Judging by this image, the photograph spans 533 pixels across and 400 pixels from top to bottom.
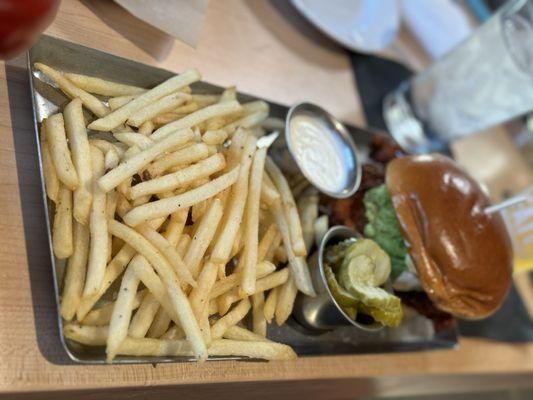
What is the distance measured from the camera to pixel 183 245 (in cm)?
154

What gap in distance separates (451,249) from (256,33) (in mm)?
→ 1307

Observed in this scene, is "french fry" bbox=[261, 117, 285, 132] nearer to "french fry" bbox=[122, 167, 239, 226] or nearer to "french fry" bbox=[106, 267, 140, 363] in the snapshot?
"french fry" bbox=[122, 167, 239, 226]

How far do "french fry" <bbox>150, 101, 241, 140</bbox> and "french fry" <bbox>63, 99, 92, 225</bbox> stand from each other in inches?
8.1

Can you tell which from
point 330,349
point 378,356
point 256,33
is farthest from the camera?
point 256,33

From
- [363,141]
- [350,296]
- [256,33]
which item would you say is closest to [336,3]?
[256,33]

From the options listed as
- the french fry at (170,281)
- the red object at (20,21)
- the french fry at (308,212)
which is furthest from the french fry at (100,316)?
the french fry at (308,212)

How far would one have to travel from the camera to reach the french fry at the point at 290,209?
5.74 ft

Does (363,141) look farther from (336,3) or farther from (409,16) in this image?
(409,16)

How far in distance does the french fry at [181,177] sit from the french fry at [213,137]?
12 cm

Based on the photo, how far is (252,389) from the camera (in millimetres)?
1807

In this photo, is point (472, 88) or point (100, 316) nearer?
point (100, 316)

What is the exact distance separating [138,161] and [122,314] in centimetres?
40

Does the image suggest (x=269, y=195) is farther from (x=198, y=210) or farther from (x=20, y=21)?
(x=20, y=21)

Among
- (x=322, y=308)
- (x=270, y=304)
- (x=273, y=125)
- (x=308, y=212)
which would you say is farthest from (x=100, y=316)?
(x=273, y=125)
